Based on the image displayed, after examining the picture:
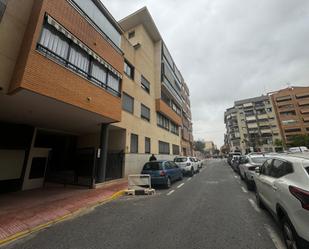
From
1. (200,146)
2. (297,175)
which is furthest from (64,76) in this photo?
(200,146)

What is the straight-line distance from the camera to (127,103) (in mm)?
15719

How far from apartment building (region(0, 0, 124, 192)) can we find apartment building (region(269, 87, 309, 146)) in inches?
2868

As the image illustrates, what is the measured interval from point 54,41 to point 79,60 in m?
1.46

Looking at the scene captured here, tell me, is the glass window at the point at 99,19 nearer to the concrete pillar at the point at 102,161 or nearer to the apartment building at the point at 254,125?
the concrete pillar at the point at 102,161

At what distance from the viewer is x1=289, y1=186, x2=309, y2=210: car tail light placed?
2695 millimetres

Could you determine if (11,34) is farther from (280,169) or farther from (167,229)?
(280,169)

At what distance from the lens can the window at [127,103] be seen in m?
15.2

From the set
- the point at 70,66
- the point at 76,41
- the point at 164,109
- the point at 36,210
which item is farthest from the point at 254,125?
the point at 36,210

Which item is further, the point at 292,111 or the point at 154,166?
the point at 292,111

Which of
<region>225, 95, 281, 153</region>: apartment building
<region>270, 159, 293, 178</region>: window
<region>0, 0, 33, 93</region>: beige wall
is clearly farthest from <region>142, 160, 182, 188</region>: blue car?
<region>225, 95, 281, 153</region>: apartment building

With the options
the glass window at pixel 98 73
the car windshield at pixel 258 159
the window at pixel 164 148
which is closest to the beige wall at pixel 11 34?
the glass window at pixel 98 73

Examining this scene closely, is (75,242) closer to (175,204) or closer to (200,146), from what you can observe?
(175,204)

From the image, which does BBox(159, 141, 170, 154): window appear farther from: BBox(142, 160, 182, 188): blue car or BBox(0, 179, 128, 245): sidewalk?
BBox(0, 179, 128, 245): sidewalk

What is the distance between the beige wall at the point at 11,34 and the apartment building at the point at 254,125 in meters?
70.4
